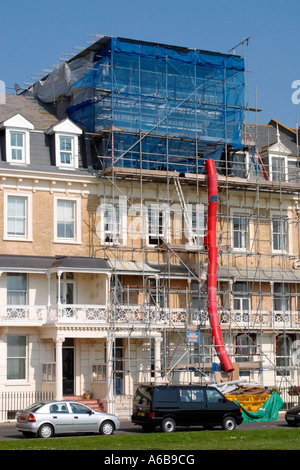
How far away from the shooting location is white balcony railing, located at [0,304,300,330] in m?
39.9

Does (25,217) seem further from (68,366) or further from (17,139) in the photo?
(68,366)

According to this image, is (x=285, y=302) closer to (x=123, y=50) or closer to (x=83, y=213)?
(x=83, y=213)

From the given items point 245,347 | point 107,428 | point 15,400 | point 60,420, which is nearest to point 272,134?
point 245,347

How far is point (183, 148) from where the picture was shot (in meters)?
45.7

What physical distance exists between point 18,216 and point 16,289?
133 inches

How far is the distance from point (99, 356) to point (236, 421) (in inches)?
403

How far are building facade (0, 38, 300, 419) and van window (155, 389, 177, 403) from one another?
25.5 feet

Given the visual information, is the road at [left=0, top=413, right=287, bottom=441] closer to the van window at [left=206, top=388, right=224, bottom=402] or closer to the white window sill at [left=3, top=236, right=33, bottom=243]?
the van window at [left=206, top=388, right=224, bottom=402]

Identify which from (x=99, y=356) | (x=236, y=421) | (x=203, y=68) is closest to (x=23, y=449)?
(x=236, y=421)

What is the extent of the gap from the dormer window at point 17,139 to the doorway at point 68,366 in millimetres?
8838

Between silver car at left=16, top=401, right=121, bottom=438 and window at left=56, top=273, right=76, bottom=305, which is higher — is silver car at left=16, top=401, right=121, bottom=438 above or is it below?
below

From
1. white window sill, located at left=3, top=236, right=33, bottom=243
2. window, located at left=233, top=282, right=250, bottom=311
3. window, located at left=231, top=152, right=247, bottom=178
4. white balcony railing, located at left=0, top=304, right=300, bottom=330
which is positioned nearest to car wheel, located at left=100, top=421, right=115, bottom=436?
white balcony railing, located at left=0, top=304, right=300, bottom=330

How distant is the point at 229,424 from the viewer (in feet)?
109
